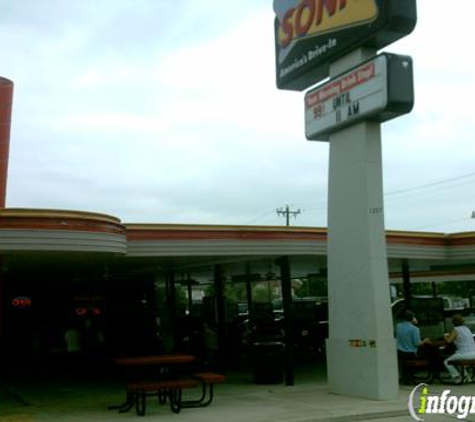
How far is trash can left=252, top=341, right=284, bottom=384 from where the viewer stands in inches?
666

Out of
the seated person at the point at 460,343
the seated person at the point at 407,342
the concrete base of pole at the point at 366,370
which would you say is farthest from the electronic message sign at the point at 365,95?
the seated person at the point at 460,343

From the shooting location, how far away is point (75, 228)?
12.4 metres

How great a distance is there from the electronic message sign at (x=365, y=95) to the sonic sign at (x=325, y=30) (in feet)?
1.57

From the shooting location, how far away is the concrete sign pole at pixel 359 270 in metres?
13.3

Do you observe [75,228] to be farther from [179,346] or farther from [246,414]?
[179,346]

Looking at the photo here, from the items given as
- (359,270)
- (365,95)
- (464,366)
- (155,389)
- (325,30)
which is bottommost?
(155,389)

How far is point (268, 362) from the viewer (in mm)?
16891

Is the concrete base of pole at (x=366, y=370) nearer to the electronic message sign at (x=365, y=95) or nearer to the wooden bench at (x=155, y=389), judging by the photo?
the wooden bench at (x=155, y=389)

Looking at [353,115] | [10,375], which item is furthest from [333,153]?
[10,375]

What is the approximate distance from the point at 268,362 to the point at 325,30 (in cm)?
754

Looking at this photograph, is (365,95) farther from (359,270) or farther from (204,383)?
(204,383)

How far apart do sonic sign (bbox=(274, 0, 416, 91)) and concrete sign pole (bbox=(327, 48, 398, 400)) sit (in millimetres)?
359

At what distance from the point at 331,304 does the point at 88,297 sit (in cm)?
1761

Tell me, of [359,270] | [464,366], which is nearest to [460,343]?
[464,366]
